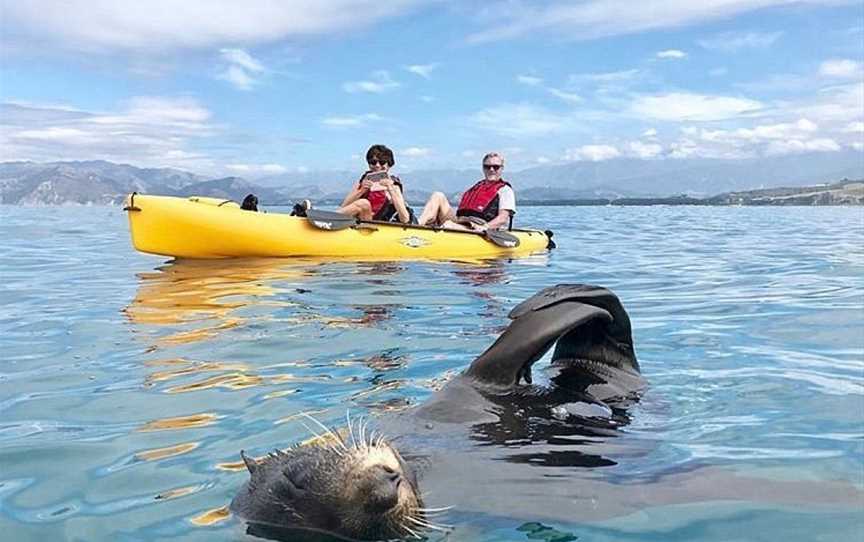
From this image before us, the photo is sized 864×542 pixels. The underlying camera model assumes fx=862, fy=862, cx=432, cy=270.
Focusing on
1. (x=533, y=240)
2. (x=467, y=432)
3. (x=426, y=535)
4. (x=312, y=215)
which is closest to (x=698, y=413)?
(x=467, y=432)

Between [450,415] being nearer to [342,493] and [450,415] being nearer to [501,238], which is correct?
[342,493]

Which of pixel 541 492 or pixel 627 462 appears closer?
pixel 541 492

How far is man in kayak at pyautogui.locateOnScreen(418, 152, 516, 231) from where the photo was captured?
16.0 meters

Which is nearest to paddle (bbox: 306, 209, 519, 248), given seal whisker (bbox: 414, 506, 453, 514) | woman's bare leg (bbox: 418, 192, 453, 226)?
woman's bare leg (bbox: 418, 192, 453, 226)

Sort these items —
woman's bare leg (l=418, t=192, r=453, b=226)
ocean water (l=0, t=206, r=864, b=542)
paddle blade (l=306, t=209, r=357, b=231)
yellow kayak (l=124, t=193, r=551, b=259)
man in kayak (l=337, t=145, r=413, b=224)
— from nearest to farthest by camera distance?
ocean water (l=0, t=206, r=864, b=542) < yellow kayak (l=124, t=193, r=551, b=259) < paddle blade (l=306, t=209, r=357, b=231) < man in kayak (l=337, t=145, r=413, b=224) < woman's bare leg (l=418, t=192, r=453, b=226)

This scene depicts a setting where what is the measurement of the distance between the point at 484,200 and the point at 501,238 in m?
1.19

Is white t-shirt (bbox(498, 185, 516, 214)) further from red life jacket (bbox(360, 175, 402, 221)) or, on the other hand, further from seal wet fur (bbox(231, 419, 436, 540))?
seal wet fur (bbox(231, 419, 436, 540))

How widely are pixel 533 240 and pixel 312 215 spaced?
4546mm

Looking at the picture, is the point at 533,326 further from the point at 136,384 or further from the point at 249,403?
the point at 136,384

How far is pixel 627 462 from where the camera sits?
11.1 ft

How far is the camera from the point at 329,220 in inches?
555

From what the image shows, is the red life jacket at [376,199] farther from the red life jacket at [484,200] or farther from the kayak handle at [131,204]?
the kayak handle at [131,204]

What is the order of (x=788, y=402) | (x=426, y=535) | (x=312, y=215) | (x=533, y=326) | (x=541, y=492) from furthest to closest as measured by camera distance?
1. (x=312, y=215)
2. (x=788, y=402)
3. (x=533, y=326)
4. (x=541, y=492)
5. (x=426, y=535)

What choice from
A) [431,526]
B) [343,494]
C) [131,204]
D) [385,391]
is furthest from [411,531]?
[131,204]
